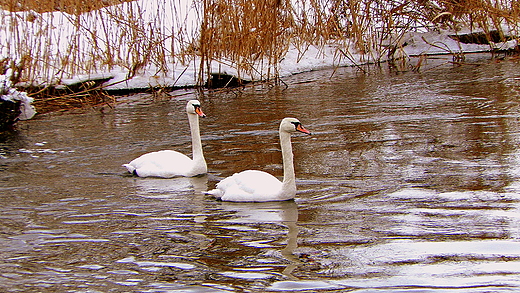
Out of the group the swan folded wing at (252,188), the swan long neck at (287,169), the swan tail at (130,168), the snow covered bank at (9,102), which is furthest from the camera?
the snow covered bank at (9,102)

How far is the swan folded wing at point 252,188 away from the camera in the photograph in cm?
605

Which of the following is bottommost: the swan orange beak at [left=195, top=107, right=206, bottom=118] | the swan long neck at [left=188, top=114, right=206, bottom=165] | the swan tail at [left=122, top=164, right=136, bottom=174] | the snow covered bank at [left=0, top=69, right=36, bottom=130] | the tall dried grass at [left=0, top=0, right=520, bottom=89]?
the swan tail at [left=122, top=164, right=136, bottom=174]

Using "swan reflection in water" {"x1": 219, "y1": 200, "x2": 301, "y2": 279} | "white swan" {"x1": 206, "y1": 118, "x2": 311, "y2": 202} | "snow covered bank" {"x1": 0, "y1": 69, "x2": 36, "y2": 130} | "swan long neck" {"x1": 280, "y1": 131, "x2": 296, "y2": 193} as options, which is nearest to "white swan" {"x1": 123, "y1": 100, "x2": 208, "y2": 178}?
"white swan" {"x1": 206, "y1": 118, "x2": 311, "y2": 202}

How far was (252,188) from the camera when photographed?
6066 millimetres

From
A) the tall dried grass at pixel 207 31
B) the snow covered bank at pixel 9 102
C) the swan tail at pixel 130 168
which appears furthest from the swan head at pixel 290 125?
the tall dried grass at pixel 207 31

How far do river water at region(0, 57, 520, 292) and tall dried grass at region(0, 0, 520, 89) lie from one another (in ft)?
7.02

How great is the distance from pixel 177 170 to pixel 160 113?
431 centimetres

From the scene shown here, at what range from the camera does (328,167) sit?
7.07m

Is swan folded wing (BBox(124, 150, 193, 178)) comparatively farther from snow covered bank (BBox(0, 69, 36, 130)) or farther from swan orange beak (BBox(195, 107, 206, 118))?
snow covered bank (BBox(0, 69, 36, 130))

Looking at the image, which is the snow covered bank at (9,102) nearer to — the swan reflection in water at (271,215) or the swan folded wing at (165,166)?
the swan folded wing at (165,166)

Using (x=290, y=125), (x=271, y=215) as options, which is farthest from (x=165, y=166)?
(x=271, y=215)

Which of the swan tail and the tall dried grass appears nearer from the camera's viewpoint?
the swan tail

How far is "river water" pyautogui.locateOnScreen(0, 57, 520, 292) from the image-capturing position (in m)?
4.07

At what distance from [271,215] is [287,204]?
0.37 m
